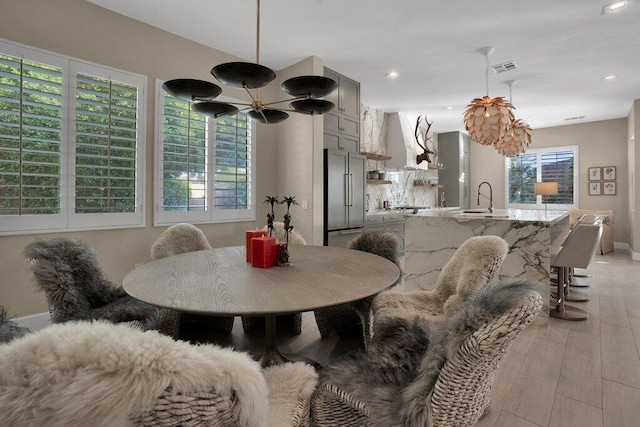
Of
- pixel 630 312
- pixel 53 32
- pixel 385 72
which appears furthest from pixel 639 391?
pixel 53 32

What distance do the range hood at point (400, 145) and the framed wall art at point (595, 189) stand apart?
155 inches

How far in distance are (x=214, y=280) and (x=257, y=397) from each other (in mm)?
978

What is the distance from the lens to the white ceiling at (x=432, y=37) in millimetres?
3119

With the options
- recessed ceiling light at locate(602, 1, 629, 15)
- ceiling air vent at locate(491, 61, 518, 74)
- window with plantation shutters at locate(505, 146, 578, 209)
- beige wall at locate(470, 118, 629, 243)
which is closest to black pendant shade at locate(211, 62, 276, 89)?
recessed ceiling light at locate(602, 1, 629, 15)

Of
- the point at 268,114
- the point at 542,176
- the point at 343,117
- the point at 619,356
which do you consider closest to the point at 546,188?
the point at 542,176

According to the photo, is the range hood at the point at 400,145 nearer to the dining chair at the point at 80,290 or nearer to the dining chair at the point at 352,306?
the dining chair at the point at 352,306

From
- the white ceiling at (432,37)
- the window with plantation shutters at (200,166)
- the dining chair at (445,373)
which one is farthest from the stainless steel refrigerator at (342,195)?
the dining chair at (445,373)

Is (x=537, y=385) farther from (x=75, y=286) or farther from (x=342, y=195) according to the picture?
(x=342, y=195)

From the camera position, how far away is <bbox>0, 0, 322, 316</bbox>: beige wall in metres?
2.66

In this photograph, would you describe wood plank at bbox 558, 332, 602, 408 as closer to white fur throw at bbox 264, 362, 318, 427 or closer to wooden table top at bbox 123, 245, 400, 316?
wooden table top at bbox 123, 245, 400, 316

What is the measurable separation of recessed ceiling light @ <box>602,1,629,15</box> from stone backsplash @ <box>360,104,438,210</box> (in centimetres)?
371

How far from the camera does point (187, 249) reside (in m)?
2.69

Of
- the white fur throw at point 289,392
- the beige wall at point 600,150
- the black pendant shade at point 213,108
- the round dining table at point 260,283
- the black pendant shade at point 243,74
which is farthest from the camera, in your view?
the beige wall at point 600,150

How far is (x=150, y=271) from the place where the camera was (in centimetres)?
173
